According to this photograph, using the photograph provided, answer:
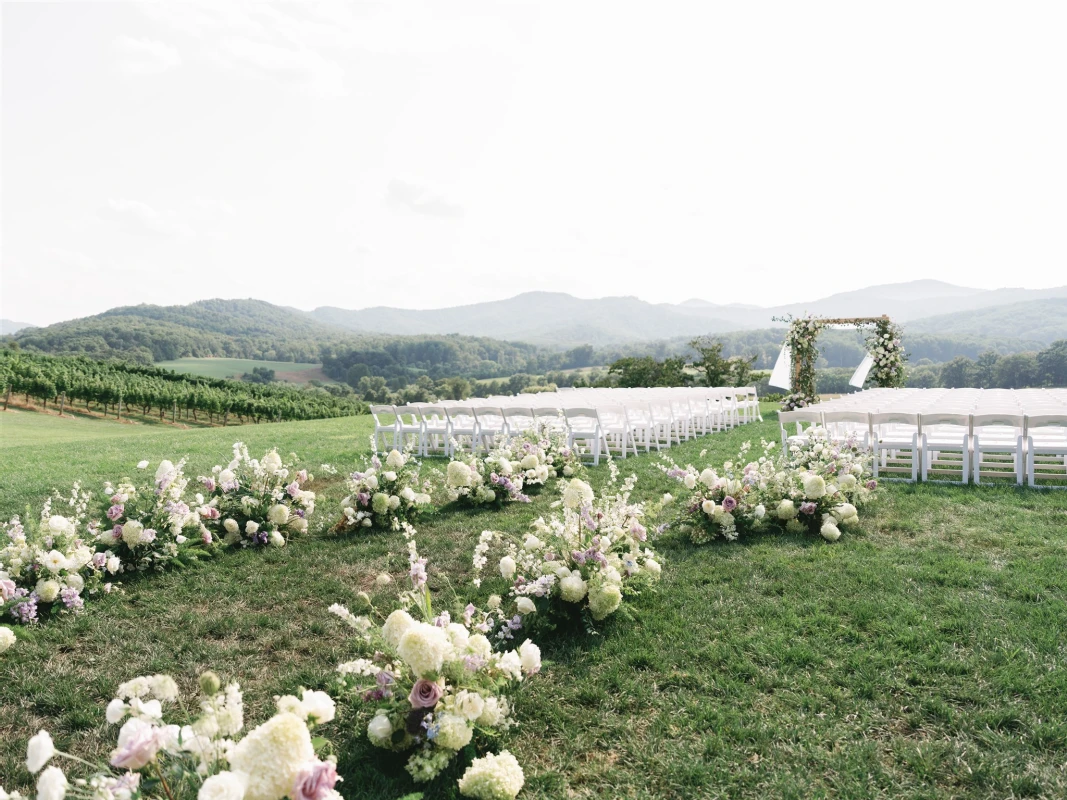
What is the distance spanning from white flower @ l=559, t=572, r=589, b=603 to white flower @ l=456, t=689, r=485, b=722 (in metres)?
1.22

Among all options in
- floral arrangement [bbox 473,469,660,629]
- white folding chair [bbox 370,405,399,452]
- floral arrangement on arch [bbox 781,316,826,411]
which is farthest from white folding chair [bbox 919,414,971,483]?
→ floral arrangement on arch [bbox 781,316,826,411]

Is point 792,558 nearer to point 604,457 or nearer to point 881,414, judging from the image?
point 881,414

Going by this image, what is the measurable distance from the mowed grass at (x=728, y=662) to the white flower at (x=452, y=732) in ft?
0.78

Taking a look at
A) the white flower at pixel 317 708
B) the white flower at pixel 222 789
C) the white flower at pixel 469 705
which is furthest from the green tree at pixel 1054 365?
the white flower at pixel 222 789

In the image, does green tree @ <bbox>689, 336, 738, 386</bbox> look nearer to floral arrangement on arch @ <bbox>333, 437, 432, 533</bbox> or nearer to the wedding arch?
the wedding arch

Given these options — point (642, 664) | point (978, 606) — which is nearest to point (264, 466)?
point (642, 664)

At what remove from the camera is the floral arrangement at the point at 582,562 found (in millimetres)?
3697

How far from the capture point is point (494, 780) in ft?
7.73

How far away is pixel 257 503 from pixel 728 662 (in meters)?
4.18

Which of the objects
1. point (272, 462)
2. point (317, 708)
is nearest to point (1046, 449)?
point (272, 462)

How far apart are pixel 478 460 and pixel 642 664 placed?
417 cm

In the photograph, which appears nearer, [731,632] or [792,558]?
[731,632]

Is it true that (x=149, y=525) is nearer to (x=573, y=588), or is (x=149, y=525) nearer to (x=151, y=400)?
(x=573, y=588)

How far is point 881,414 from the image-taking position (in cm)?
788
